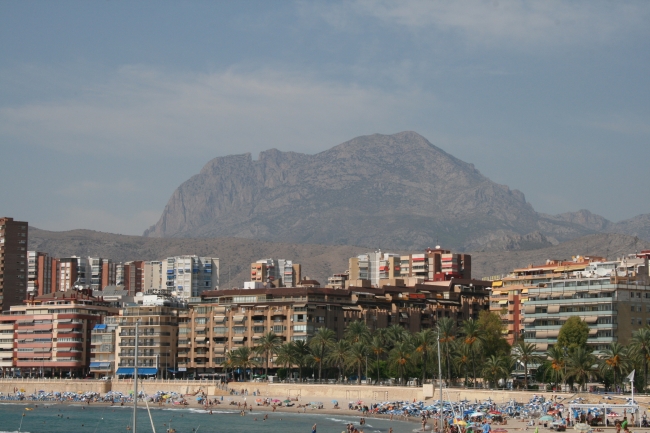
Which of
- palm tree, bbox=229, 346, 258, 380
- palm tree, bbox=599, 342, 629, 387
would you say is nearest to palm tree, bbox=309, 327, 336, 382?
palm tree, bbox=229, 346, 258, 380

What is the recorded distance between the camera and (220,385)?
15750cm

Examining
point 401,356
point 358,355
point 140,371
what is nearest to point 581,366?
point 401,356

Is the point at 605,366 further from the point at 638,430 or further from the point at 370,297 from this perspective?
the point at 370,297

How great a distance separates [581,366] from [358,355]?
3952cm

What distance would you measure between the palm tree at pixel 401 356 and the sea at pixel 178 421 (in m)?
13.3

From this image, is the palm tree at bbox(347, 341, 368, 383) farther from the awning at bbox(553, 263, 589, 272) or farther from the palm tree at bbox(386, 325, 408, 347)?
the awning at bbox(553, 263, 589, 272)

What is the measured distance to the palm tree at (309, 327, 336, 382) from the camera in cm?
15212

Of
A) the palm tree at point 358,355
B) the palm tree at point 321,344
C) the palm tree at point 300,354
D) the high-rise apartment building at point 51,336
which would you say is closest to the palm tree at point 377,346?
the palm tree at point 358,355

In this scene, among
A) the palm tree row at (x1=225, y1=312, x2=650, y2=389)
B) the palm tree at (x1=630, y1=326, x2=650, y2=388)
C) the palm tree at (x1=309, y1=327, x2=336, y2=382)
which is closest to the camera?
the palm tree at (x1=630, y1=326, x2=650, y2=388)

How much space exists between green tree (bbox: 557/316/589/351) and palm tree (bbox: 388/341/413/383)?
20654 millimetres

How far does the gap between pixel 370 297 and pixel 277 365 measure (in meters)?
30.3

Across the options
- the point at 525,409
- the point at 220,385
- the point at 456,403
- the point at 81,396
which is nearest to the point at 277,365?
the point at 220,385

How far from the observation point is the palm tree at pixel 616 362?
110688mm

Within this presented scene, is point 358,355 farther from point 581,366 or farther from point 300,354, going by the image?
point 581,366
